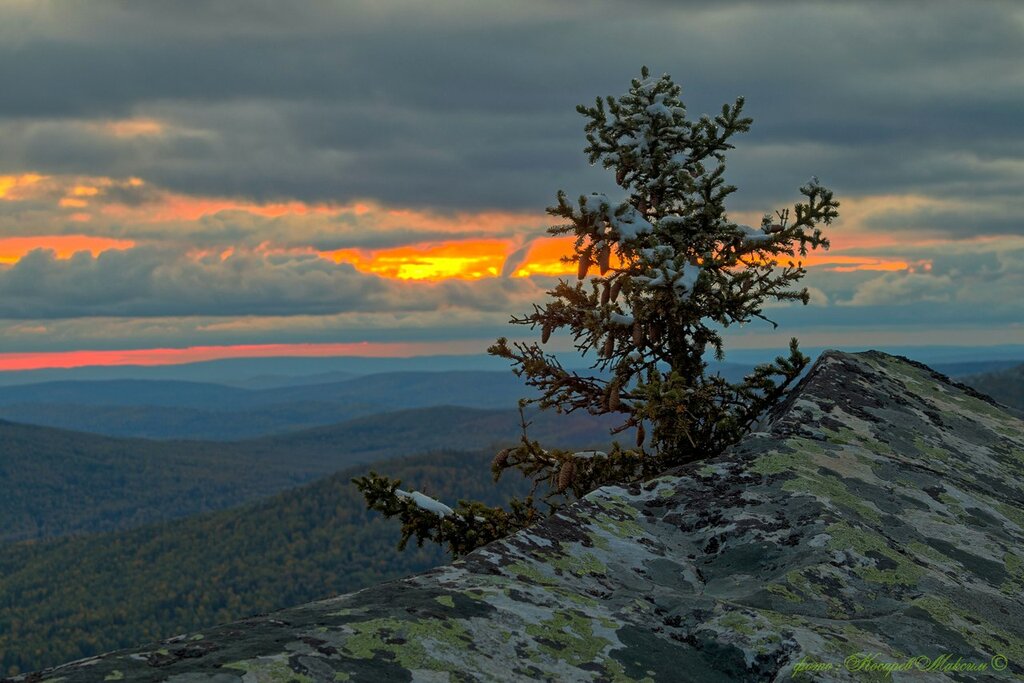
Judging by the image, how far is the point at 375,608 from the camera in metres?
→ 5.75

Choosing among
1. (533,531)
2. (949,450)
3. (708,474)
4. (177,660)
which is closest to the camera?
(177,660)

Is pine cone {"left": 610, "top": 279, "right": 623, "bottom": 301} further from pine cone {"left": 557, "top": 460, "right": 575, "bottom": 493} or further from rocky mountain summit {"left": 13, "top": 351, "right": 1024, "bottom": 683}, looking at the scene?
rocky mountain summit {"left": 13, "top": 351, "right": 1024, "bottom": 683}

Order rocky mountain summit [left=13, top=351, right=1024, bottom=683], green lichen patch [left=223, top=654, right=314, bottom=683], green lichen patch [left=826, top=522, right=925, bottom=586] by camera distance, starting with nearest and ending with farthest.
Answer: green lichen patch [left=223, top=654, right=314, bottom=683] < rocky mountain summit [left=13, top=351, right=1024, bottom=683] < green lichen patch [left=826, top=522, right=925, bottom=586]

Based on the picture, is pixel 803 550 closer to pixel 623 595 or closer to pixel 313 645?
pixel 623 595

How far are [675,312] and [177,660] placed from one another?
32.5ft

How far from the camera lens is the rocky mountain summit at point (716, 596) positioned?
208 inches

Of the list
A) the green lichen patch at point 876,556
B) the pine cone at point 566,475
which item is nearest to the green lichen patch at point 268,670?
the green lichen patch at point 876,556

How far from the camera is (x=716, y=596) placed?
7031 mm

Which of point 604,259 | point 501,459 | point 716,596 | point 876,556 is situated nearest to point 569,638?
point 716,596

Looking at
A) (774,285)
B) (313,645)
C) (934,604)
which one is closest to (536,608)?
(313,645)

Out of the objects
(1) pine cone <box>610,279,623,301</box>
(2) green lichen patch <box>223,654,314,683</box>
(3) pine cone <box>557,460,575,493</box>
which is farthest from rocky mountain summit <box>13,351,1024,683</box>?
(1) pine cone <box>610,279,623,301</box>

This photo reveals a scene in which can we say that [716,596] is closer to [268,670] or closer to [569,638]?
[569,638]

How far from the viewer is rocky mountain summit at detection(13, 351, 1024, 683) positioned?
5273 millimetres

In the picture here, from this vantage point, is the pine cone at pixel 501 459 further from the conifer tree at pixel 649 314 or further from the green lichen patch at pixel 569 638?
the green lichen patch at pixel 569 638
